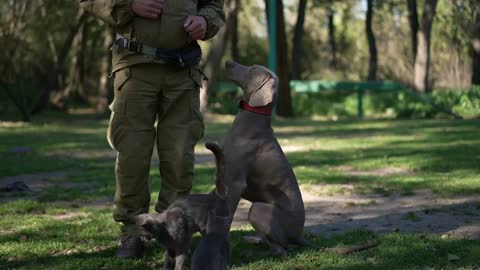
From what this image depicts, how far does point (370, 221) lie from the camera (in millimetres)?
6477

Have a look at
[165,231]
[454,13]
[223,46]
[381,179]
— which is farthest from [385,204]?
[454,13]

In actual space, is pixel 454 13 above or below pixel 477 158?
above

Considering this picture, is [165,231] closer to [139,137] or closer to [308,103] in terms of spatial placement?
[139,137]

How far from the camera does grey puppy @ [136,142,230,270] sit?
4.10 meters

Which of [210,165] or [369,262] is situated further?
[210,165]

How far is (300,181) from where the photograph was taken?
8.84 meters

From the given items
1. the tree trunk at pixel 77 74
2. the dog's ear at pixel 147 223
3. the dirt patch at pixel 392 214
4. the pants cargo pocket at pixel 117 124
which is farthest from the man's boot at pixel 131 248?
the tree trunk at pixel 77 74

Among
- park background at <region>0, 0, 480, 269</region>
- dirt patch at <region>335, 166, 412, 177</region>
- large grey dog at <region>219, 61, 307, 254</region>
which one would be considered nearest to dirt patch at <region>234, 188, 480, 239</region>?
park background at <region>0, 0, 480, 269</region>

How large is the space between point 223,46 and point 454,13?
15.1 meters

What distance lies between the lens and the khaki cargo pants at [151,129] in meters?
5.04

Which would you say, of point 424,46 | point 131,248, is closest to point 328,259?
point 131,248

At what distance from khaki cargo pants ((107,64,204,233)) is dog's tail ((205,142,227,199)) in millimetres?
608

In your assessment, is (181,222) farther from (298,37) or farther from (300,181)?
(298,37)

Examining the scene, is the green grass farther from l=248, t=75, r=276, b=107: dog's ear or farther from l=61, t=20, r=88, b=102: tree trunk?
l=61, t=20, r=88, b=102: tree trunk
